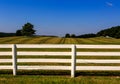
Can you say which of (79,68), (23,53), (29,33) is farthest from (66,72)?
(29,33)

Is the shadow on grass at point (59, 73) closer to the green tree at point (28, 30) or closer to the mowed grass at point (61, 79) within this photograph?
the mowed grass at point (61, 79)

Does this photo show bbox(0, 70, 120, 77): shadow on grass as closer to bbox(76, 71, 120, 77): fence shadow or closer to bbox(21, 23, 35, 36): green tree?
bbox(76, 71, 120, 77): fence shadow

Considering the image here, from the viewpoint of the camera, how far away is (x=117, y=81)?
12.1 metres

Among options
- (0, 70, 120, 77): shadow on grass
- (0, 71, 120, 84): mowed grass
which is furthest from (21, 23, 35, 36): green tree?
(0, 71, 120, 84): mowed grass

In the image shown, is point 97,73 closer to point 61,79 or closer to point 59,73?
point 59,73

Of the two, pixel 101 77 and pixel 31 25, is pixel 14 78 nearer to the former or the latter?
pixel 101 77

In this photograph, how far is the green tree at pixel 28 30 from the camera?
166m

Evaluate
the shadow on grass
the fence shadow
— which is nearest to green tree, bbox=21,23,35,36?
the shadow on grass

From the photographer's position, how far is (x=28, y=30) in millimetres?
167750

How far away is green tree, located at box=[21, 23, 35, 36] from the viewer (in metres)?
166

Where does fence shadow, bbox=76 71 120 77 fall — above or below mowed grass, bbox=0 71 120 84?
below

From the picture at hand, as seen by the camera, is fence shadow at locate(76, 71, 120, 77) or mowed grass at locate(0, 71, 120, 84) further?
fence shadow at locate(76, 71, 120, 77)

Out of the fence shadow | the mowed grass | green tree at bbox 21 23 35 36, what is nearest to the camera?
the mowed grass

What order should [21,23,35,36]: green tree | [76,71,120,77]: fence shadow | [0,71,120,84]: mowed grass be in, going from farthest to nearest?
1. [21,23,35,36]: green tree
2. [76,71,120,77]: fence shadow
3. [0,71,120,84]: mowed grass
